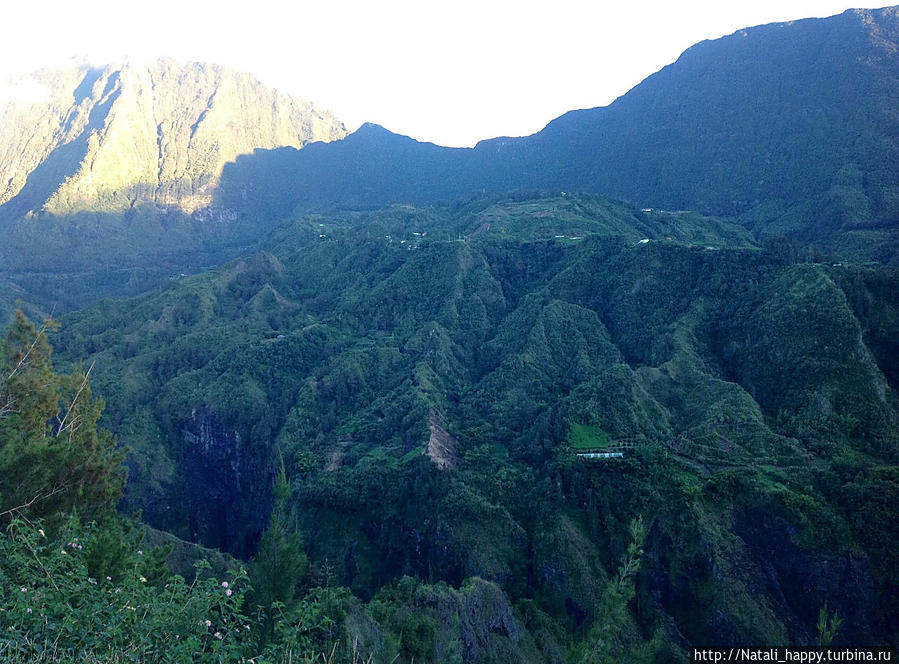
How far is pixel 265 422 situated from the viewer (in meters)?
79.2

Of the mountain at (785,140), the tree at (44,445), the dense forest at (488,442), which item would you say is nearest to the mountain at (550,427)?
the dense forest at (488,442)

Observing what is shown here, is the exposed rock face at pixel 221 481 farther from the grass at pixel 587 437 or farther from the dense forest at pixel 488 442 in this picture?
the grass at pixel 587 437

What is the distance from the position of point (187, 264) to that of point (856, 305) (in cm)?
19223

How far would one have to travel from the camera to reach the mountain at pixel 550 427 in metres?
41.2

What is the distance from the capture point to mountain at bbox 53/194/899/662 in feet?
135

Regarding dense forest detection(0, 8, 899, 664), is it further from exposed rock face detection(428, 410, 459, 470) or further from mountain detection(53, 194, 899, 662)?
exposed rock face detection(428, 410, 459, 470)

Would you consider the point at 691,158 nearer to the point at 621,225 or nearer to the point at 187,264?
the point at 621,225

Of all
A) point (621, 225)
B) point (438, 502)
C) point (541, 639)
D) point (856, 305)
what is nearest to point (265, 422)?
point (438, 502)

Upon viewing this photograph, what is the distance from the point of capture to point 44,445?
2209 cm

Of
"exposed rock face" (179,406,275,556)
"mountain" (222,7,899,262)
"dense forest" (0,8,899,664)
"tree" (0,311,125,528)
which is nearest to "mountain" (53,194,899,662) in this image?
"dense forest" (0,8,899,664)

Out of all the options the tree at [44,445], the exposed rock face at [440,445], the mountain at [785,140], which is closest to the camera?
the tree at [44,445]

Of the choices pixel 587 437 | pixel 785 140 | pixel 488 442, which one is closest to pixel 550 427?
pixel 587 437

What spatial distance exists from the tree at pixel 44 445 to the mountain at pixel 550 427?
14933 mm

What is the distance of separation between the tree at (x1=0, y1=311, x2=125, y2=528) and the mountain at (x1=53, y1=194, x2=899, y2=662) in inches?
588
